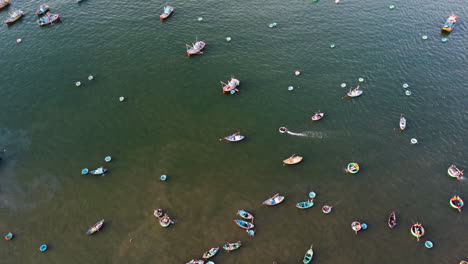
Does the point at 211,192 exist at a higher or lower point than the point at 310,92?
lower

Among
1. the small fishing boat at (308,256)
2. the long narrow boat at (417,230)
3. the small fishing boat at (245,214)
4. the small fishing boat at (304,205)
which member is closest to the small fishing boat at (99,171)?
the small fishing boat at (245,214)

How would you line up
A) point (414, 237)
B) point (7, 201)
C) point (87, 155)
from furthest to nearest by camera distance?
point (87, 155)
point (7, 201)
point (414, 237)

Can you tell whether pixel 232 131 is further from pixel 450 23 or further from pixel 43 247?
pixel 450 23

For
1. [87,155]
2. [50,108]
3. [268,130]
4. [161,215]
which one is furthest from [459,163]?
[50,108]

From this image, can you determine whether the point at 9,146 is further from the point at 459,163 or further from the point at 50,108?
the point at 459,163

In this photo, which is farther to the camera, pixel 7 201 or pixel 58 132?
pixel 58 132

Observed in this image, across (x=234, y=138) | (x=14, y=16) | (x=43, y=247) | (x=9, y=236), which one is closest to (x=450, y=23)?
(x=234, y=138)
